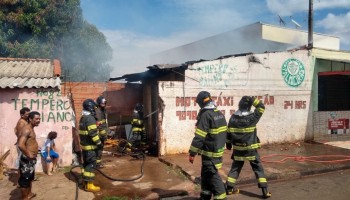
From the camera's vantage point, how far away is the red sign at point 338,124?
1206cm

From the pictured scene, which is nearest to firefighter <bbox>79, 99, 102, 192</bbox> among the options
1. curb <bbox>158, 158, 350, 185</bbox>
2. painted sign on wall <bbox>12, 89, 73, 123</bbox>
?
painted sign on wall <bbox>12, 89, 73, 123</bbox>

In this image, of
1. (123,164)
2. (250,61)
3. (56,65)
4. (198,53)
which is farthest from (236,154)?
(198,53)

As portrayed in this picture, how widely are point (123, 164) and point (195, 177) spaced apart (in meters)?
2.60

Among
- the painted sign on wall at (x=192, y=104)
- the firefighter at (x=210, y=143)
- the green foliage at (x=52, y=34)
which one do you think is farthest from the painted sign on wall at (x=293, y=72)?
the green foliage at (x=52, y=34)

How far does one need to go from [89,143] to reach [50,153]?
6.27 feet

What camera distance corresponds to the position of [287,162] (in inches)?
335

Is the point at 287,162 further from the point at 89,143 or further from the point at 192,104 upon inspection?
the point at 89,143

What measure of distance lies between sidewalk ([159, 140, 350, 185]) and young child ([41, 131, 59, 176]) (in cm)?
301

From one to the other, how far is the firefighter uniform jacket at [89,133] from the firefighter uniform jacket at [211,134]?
227 cm

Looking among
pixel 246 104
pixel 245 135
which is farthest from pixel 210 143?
pixel 246 104

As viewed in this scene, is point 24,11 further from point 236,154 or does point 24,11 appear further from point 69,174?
point 236,154

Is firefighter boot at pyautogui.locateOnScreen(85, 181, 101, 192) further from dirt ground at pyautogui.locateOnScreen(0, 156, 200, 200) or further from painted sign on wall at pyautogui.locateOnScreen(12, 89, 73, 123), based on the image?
painted sign on wall at pyautogui.locateOnScreen(12, 89, 73, 123)

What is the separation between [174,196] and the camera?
20.3ft

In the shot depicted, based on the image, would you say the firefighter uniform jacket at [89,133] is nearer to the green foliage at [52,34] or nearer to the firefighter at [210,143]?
the firefighter at [210,143]
